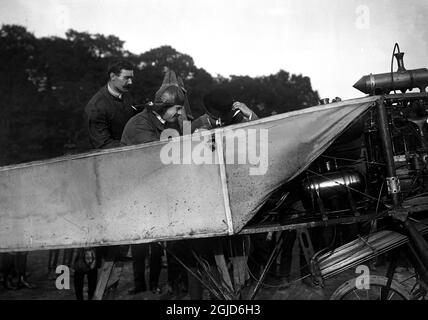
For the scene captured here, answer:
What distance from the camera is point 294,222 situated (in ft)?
11.0

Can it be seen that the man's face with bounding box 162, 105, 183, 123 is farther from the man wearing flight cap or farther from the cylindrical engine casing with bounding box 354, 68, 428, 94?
the cylindrical engine casing with bounding box 354, 68, 428, 94

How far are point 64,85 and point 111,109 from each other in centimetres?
3064

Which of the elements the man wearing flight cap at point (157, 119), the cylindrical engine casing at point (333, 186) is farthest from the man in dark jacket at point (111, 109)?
the cylindrical engine casing at point (333, 186)

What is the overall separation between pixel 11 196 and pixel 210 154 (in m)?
2.24

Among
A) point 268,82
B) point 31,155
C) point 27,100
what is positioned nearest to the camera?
point 31,155

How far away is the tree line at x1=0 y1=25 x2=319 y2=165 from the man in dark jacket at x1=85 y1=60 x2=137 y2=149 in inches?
563

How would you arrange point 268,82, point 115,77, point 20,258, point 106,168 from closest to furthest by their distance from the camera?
point 106,168
point 115,77
point 20,258
point 268,82

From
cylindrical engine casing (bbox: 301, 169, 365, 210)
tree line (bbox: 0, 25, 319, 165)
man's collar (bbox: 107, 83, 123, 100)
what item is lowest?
cylindrical engine casing (bbox: 301, 169, 365, 210)

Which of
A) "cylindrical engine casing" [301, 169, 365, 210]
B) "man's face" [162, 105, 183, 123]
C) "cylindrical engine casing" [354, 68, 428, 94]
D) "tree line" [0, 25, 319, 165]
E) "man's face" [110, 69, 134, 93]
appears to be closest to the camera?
"cylindrical engine casing" [301, 169, 365, 210]

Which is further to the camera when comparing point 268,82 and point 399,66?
point 268,82

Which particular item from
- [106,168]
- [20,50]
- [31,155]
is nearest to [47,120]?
[31,155]

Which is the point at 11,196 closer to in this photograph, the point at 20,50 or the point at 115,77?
the point at 115,77

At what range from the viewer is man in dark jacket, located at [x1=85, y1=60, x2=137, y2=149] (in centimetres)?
481

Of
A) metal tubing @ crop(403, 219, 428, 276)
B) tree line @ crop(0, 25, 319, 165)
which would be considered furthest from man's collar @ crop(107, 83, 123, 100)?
tree line @ crop(0, 25, 319, 165)
